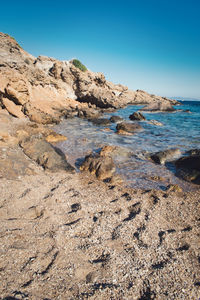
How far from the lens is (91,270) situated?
9.00 ft

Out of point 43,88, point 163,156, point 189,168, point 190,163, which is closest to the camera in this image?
point 189,168

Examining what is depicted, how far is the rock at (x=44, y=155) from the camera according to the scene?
268 inches

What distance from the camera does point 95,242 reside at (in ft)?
11.0

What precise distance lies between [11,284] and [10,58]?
76.4 feet

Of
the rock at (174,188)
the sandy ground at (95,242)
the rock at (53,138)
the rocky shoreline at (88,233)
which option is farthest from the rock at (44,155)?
the rock at (174,188)

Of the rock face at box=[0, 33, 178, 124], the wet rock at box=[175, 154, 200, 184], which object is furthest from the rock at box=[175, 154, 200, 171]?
the rock face at box=[0, 33, 178, 124]

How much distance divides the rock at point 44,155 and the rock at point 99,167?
2.41 feet

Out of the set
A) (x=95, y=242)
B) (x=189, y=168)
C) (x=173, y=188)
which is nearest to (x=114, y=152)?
(x=189, y=168)

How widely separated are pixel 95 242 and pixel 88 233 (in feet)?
1.01

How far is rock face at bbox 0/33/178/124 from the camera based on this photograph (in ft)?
50.6

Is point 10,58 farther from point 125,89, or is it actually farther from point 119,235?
point 125,89

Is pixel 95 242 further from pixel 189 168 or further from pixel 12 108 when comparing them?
pixel 12 108

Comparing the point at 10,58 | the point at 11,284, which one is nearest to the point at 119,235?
the point at 11,284

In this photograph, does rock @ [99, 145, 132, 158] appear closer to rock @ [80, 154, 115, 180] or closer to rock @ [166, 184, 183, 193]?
rock @ [80, 154, 115, 180]
